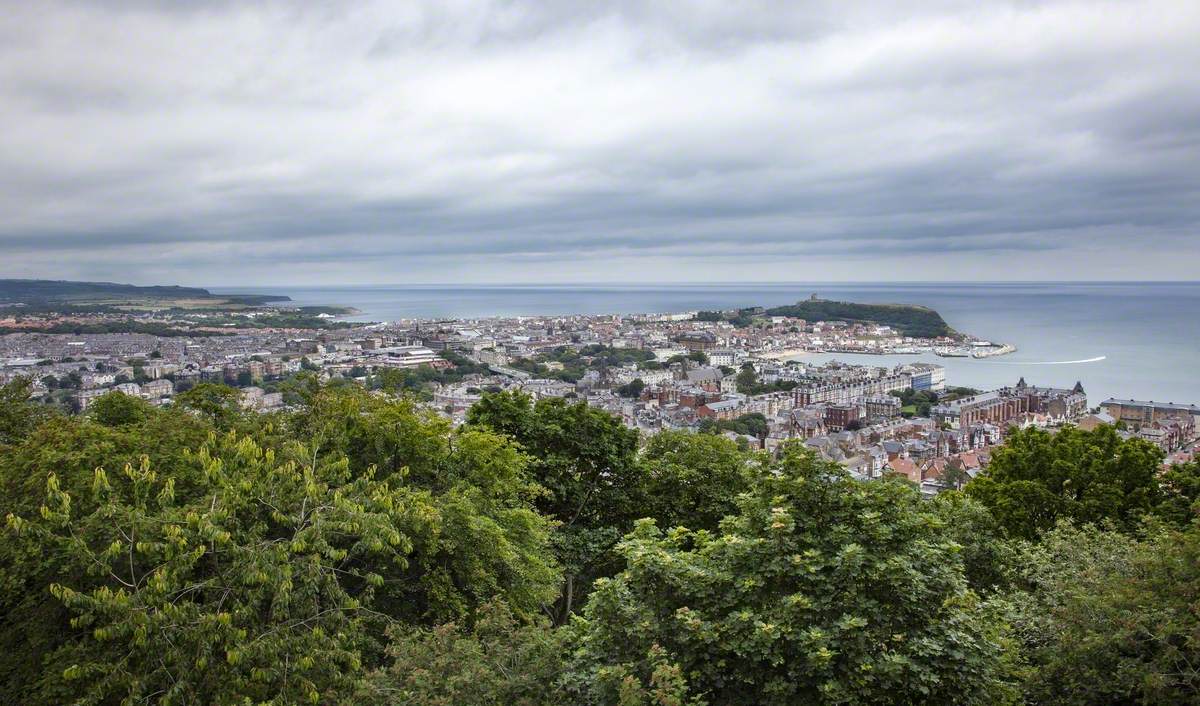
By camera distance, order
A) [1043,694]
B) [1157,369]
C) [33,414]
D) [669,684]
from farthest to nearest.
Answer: [1157,369] → [33,414] → [1043,694] → [669,684]

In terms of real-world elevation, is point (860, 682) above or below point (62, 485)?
below

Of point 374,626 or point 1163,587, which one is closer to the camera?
point 1163,587

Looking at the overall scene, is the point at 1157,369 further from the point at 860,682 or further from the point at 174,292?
the point at 174,292

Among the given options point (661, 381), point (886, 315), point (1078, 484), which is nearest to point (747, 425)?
point (661, 381)

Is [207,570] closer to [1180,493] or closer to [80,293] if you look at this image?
[1180,493]

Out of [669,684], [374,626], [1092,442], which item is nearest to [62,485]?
[374,626]

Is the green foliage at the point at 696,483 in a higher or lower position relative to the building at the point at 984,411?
higher

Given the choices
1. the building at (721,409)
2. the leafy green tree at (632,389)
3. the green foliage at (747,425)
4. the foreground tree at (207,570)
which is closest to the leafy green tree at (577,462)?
the foreground tree at (207,570)

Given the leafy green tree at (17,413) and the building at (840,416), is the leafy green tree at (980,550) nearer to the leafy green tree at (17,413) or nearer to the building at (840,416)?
the leafy green tree at (17,413)
